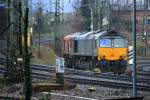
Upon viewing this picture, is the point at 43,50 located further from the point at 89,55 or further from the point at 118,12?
the point at 118,12

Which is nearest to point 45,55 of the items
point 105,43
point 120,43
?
point 105,43

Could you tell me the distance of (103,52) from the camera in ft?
128

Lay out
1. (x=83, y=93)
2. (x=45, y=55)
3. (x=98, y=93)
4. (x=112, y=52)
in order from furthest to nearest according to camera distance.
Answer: (x=45, y=55) → (x=112, y=52) → (x=98, y=93) → (x=83, y=93)

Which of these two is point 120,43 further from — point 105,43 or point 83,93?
point 83,93

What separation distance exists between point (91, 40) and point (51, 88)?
792 inches

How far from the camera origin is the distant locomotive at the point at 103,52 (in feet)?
127

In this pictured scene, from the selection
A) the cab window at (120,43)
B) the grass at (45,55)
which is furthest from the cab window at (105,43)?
the grass at (45,55)

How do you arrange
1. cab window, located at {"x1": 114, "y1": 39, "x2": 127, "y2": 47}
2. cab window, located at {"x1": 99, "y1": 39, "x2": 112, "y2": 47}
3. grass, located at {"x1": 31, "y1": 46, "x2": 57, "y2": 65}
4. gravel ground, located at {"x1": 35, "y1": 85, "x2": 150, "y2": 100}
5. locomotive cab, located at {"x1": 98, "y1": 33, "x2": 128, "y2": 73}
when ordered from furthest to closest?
grass, located at {"x1": 31, "y1": 46, "x2": 57, "y2": 65} → cab window, located at {"x1": 114, "y1": 39, "x2": 127, "y2": 47} → cab window, located at {"x1": 99, "y1": 39, "x2": 112, "y2": 47} → locomotive cab, located at {"x1": 98, "y1": 33, "x2": 128, "y2": 73} → gravel ground, located at {"x1": 35, "y1": 85, "x2": 150, "y2": 100}

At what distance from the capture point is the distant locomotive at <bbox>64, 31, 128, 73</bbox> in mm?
38594

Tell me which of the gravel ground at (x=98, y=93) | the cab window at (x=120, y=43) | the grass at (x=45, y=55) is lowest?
the grass at (x=45, y=55)

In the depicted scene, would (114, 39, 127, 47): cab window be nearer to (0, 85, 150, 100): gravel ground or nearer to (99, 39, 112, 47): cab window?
(99, 39, 112, 47): cab window

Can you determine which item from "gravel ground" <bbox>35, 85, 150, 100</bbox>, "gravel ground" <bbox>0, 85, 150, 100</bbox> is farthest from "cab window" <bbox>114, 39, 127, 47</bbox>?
"gravel ground" <bbox>0, 85, 150, 100</bbox>

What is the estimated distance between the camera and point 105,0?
63.0 m

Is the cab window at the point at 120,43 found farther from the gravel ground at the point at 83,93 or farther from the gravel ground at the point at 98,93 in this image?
the gravel ground at the point at 83,93
